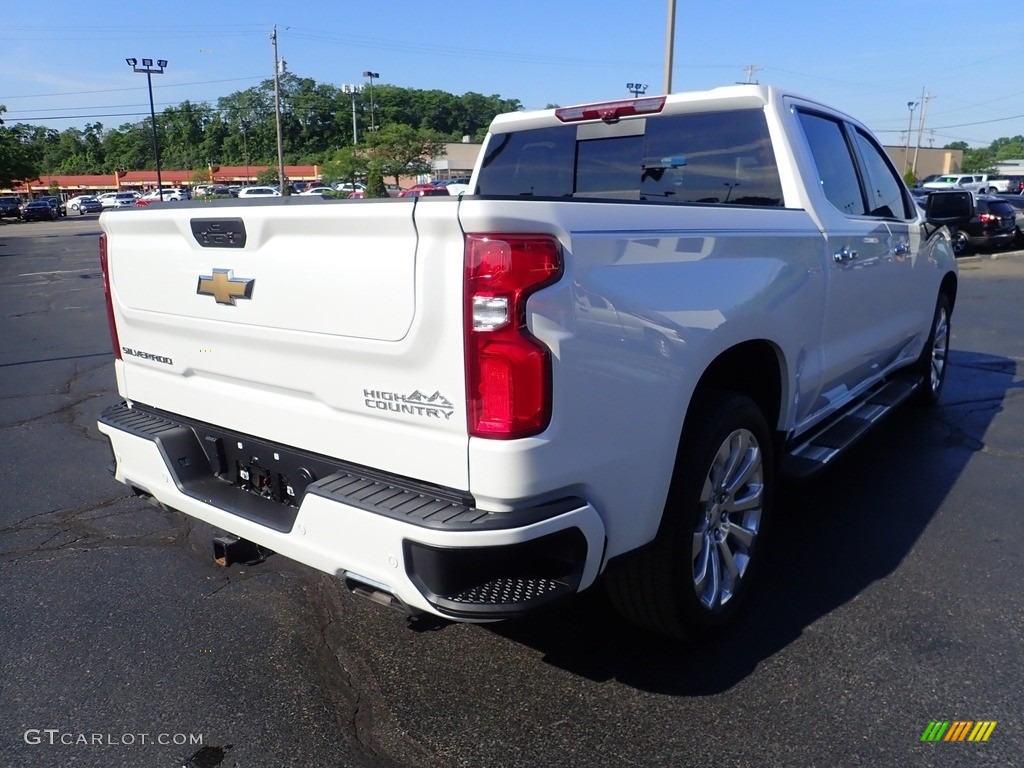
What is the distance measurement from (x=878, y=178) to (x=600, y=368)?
336 centimetres

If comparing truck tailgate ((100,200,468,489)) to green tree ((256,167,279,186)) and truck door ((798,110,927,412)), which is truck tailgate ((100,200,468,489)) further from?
green tree ((256,167,279,186))

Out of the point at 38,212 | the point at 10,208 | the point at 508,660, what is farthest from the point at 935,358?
the point at 10,208

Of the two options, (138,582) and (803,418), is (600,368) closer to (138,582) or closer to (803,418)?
(803,418)

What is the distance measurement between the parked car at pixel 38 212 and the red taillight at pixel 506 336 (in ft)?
198

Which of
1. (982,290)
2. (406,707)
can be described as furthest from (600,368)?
(982,290)

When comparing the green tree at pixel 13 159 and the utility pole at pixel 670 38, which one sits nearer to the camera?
the utility pole at pixel 670 38

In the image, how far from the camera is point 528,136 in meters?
4.55

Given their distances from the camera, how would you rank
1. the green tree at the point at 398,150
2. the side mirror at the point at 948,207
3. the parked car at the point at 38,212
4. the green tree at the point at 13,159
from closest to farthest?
the side mirror at the point at 948,207, the green tree at the point at 398,150, the parked car at the point at 38,212, the green tree at the point at 13,159

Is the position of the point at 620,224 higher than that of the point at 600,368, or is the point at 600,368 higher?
the point at 620,224

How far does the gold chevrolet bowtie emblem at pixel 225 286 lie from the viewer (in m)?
2.70

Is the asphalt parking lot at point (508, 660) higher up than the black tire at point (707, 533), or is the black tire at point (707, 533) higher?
the black tire at point (707, 533)

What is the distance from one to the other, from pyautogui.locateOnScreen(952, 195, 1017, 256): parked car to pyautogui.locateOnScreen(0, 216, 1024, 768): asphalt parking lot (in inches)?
715

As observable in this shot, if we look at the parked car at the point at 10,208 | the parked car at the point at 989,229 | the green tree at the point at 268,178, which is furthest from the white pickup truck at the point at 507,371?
the green tree at the point at 268,178

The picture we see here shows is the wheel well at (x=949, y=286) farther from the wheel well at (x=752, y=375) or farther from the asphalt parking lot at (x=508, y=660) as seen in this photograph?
the wheel well at (x=752, y=375)
